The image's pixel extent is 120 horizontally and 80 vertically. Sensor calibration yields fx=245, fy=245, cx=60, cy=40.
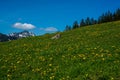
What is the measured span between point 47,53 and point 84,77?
7.31 meters

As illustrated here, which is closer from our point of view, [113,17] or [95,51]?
[95,51]

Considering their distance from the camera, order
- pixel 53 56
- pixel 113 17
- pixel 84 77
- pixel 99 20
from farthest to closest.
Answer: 1. pixel 99 20
2. pixel 113 17
3. pixel 53 56
4. pixel 84 77

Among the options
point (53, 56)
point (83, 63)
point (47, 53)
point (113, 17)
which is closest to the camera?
point (83, 63)

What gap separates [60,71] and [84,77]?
2.06 metres

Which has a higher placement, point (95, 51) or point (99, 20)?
point (99, 20)

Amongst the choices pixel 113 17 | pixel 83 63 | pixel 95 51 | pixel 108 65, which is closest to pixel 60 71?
pixel 83 63

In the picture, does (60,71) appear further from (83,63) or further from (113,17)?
(113,17)

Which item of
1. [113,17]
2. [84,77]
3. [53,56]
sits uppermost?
[113,17]

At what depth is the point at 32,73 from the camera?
16.8 m

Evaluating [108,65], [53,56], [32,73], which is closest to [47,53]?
[53,56]

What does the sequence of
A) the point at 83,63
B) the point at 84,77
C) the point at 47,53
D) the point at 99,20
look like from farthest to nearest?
the point at 99,20, the point at 47,53, the point at 83,63, the point at 84,77

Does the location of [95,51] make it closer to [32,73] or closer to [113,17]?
[32,73]

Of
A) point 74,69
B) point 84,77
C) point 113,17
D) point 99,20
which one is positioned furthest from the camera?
point 99,20

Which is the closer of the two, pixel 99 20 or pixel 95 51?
pixel 95 51
